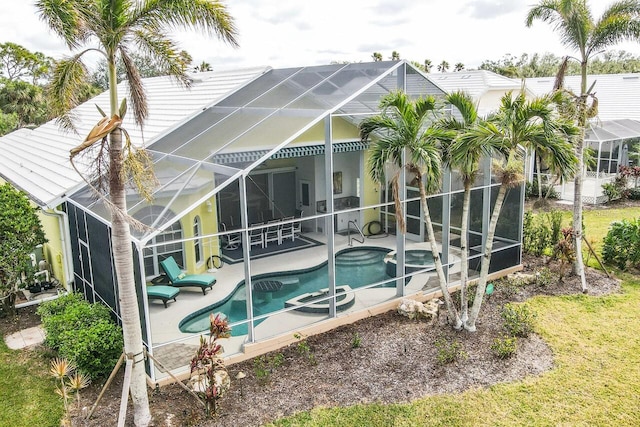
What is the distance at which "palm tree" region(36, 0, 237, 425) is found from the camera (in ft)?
23.5

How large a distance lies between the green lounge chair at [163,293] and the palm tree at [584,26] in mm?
11497

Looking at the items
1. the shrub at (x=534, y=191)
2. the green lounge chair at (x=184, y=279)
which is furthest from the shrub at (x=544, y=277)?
the shrub at (x=534, y=191)

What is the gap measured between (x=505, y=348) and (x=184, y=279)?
28.3 feet

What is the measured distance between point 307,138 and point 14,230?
28.8 feet

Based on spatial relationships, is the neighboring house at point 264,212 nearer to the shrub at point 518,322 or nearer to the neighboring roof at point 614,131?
the shrub at point 518,322

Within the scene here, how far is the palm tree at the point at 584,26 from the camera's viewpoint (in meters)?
14.2

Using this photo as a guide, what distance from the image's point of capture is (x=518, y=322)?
12047mm

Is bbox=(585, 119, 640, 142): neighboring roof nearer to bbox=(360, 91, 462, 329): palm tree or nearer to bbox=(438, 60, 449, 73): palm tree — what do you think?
bbox=(360, 91, 462, 329): palm tree

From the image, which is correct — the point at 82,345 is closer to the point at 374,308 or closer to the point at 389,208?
the point at 374,308

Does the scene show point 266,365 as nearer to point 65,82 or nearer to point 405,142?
point 405,142

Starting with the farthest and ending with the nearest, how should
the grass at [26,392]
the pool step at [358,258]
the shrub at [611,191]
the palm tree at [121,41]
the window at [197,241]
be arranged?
the shrub at [611,191], the pool step at [358,258], the window at [197,241], the grass at [26,392], the palm tree at [121,41]

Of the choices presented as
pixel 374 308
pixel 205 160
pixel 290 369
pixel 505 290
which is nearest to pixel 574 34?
pixel 505 290

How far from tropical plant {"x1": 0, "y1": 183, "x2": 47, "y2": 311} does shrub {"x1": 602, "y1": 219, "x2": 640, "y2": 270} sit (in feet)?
56.2

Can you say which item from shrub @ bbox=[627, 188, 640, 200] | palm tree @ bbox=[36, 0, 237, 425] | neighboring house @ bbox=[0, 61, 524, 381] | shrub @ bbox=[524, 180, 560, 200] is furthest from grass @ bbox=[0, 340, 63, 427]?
shrub @ bbox=[627, 188, 640, 200]
